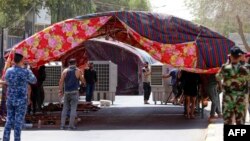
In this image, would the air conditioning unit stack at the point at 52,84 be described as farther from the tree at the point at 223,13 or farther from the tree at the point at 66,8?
the tree at the point at 223,13

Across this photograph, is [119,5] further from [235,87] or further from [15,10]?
[235,87]

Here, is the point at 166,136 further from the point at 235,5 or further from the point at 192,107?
the point at 235,5

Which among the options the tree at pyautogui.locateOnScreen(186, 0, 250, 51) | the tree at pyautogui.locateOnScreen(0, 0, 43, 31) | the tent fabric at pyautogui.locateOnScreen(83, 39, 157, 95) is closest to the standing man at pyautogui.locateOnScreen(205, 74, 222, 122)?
the tent fabric at pyautogui.locateOnScreen(83, 39, 157, 95)

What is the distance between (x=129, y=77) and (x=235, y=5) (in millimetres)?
16585

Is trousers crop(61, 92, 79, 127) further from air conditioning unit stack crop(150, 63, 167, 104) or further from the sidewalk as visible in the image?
air conditioning unit stack crop(150, 63, 167, 104)

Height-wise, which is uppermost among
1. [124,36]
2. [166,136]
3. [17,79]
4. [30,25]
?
[30,25]

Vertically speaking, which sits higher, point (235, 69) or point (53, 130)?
point (235, 69)

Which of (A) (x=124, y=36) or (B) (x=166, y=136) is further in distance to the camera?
(A) (x=124, y=36)

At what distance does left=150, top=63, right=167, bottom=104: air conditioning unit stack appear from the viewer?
87.5ft

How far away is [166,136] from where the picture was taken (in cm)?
1518

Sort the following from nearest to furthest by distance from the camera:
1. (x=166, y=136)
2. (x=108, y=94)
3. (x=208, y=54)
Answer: (x=166, y=136), (x=208, y=54), (x=108, y=94)

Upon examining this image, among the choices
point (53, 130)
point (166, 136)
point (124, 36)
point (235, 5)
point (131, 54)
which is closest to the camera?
point (166, 136)

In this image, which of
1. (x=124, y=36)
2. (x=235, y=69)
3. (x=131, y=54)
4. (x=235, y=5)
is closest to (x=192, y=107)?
(x=124, y=36)

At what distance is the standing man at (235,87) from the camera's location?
11.4 meters
